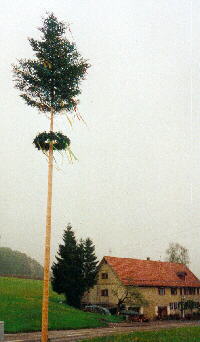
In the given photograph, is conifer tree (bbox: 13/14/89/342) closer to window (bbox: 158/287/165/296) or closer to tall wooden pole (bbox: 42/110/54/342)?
tall wooden pole (bbox: 42/110/54/342)

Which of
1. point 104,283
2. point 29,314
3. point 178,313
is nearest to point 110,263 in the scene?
point 104,283

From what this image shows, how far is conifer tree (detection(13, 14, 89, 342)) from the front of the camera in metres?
22.2

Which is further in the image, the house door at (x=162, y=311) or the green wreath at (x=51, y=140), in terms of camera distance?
the house door at (x=162, y=311)

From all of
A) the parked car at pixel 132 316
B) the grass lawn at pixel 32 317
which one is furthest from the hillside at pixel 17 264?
the grass lawn at pixel 32 317

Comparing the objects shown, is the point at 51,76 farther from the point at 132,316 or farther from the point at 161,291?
the point at 161,291

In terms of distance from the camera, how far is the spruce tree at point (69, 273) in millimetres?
54500

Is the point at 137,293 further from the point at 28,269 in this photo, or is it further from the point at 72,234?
the point at 28,269

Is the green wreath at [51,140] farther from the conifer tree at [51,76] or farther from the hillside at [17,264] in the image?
the hillside at [17,264]

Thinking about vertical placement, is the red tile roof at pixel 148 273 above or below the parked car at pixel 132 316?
above

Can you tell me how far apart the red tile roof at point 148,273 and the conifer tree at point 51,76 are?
145ft

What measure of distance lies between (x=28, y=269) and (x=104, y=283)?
106131 millimetres

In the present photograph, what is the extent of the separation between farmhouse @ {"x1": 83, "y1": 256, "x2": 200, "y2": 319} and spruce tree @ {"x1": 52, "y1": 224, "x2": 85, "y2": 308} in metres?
7.54

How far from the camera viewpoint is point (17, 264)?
157 meters

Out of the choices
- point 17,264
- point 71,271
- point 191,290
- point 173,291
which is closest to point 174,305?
point 173,291
